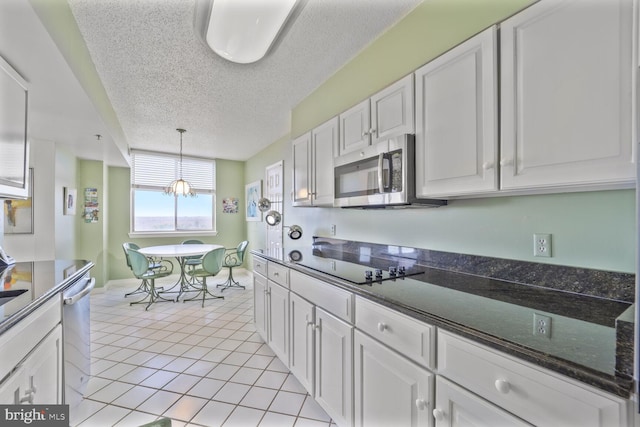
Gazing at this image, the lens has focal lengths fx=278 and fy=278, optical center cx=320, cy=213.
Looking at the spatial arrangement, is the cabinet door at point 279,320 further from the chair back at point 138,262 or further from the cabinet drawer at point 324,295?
the chair back at point 138,262

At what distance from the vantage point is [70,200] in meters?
3.83

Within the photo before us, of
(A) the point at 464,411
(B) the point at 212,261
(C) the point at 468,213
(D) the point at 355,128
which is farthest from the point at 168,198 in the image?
(A) the point at 464,411

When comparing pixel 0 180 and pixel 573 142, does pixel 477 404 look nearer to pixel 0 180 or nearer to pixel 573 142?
pixel 573 142

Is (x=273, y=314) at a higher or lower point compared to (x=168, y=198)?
lower

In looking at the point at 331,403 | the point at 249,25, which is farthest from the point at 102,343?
the point at 249,25

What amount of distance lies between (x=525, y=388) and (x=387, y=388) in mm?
595

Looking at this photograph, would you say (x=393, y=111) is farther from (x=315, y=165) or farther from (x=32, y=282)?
(x=32, y=282)

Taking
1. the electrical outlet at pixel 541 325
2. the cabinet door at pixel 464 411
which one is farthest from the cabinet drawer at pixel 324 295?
the electrical outlet at pixel 541 325

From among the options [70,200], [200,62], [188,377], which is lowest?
[188,377]

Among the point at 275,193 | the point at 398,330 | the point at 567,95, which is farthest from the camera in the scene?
the point at 275,193

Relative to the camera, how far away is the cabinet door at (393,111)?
1628 mm

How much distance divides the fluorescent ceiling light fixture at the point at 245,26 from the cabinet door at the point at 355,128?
2.39ft

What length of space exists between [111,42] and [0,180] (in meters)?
1.21

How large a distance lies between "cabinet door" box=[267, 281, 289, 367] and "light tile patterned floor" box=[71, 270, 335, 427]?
0.60 feet
